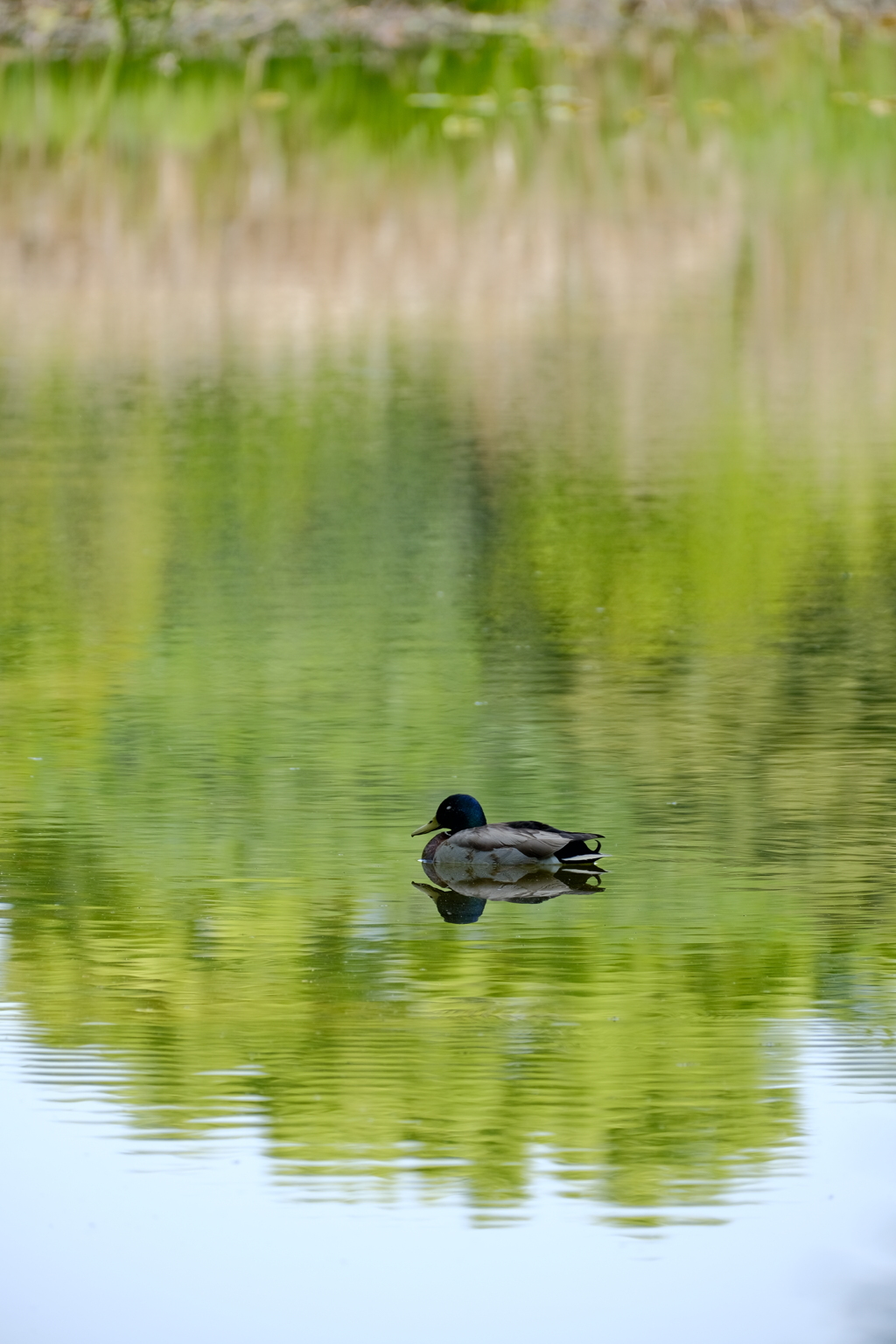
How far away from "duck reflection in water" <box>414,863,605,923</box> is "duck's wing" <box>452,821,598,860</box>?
10 cm

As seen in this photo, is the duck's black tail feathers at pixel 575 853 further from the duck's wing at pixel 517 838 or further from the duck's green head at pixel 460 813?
the duck's green head at pixel 460 813

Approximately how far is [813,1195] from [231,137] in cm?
2219

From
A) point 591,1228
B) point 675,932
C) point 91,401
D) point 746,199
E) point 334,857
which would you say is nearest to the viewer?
point 591,1228

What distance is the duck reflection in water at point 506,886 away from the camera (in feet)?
28.0

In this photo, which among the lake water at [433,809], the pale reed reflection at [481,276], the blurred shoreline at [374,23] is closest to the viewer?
the lake water at [433,809]

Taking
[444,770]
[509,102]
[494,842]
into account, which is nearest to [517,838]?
[494,842]

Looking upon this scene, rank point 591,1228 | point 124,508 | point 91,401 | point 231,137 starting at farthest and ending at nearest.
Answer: point 231,137 → point 91,401 → point 124,508 → point 591,1228

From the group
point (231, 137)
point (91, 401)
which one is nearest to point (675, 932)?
point (91, 401)

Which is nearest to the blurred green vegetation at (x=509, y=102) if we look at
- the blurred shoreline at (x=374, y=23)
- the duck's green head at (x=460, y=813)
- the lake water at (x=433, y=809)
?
the blurred shoreline at (x=374, y=23)

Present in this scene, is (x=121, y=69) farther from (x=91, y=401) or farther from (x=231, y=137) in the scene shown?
(x=91, y=401)

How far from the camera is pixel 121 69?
31.2m

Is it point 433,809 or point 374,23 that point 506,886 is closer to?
point 433,809

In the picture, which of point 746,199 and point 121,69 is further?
point 121,69

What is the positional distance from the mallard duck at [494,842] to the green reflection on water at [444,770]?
0.49 feet
